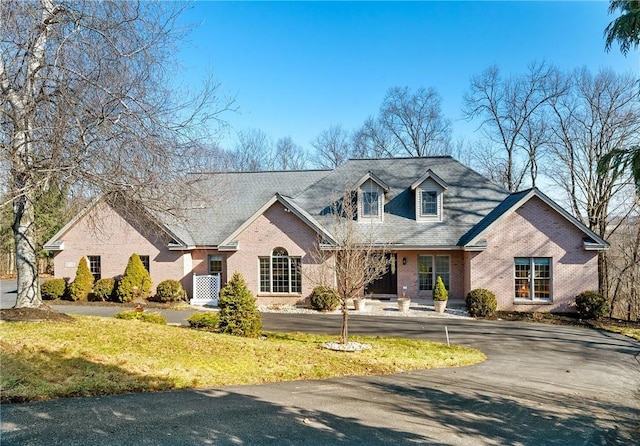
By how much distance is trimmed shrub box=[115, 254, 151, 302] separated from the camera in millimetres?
22250

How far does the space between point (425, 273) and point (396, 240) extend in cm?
242

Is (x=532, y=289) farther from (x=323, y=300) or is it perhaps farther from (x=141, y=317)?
(x=141, y=317)

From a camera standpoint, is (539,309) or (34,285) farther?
(539,309)

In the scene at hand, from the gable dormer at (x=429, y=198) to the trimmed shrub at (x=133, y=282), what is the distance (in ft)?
47.3

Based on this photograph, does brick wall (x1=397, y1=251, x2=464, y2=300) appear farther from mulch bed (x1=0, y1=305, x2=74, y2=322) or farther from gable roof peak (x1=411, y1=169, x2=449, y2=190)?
mulch bed (x1=0, y1=305, x2=74, y2=322)

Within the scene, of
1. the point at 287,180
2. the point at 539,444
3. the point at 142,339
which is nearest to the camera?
the point at 539,444

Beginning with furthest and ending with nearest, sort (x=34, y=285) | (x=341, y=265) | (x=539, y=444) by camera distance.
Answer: (x=341, y=265), (x=34, y=285), (x=539, y=444)

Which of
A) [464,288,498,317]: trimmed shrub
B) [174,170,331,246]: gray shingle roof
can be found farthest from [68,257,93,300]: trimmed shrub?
[464,288,498,317]: trimmed shrub

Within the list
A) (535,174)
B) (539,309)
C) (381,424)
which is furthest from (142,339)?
(535,174)

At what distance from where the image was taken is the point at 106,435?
5.80 meters

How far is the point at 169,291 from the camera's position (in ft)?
72.9

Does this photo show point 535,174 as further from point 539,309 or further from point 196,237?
point 196,237

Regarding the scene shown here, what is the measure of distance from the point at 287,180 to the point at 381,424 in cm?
2217

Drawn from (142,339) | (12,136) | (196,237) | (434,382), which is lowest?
(434,382)
